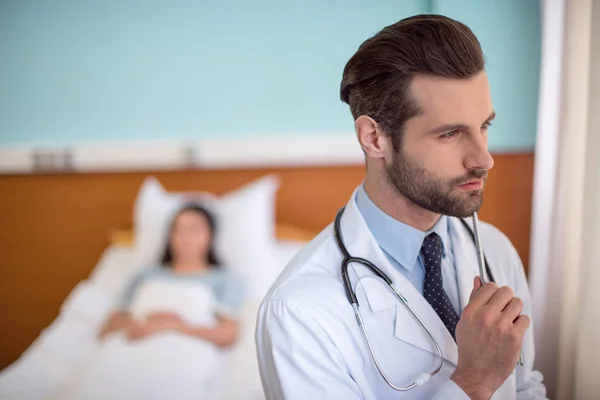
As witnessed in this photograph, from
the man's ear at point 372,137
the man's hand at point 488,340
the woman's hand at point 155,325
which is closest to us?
the man's hand at point 488,340

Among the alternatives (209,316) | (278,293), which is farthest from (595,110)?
(209,316)

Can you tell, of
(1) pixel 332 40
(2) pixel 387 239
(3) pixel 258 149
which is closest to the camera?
(2) pixel 387 239

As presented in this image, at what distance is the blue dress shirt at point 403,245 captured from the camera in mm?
853

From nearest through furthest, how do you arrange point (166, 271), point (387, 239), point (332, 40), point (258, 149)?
1. point (387, 239)
2. point (332, 40)
3. point (166, 271)
4. point (258, 149)

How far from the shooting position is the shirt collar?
Answer: 2.80ft

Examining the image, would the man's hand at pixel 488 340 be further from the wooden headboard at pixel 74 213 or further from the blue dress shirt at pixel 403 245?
the wooden headboard at pixel 74 213

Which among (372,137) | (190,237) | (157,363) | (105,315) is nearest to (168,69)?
(190,237)

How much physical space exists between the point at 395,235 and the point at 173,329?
78cm

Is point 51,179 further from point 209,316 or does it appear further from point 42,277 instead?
point 209,316

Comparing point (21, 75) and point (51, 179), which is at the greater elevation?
point (21, 75)

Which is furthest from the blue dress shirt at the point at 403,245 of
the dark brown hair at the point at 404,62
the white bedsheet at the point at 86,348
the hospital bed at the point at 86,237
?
the hospital bed at the point at 86,237

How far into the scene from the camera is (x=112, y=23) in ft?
5.26

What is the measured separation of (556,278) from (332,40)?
2.46 ft

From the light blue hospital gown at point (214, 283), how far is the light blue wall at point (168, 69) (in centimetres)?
47
